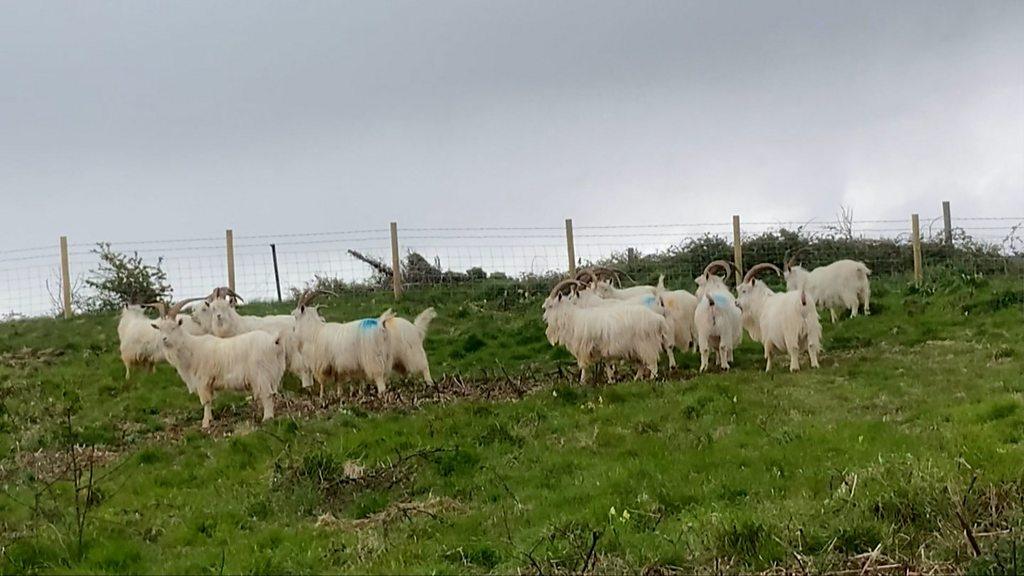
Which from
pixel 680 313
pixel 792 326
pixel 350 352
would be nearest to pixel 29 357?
pixel 350 352

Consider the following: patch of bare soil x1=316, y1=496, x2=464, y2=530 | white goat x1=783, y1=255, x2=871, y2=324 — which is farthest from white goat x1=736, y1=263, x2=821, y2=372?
patch of bare soil x1=316, y1=496, x2=464, y2=530

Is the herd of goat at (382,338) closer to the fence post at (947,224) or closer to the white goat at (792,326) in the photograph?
the white goat at (792,326)

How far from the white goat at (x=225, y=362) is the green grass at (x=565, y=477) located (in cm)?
49

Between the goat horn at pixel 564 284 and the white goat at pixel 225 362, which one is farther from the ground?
the goat horn at pixel 564 284

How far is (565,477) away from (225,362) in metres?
5.64

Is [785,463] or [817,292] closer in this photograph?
[785,463]

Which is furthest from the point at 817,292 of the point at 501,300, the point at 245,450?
the point at 245,450

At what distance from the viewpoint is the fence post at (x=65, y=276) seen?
20953 mm

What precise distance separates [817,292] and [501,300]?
6.31 m

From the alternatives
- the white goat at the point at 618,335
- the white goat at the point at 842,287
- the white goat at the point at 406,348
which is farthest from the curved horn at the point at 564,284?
the white goat at the point at 842,287

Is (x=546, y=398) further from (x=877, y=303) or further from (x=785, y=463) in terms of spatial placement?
(x=877, y=303)

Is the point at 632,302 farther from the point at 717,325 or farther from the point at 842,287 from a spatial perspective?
the point at 842,287

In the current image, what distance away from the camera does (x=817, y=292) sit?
18.8 m

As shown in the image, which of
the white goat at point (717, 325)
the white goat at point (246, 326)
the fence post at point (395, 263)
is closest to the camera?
the white goat at point (246, 326)
